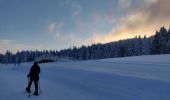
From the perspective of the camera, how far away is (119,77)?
22.3m

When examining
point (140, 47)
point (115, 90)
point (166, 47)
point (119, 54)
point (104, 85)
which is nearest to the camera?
point (115, 90)

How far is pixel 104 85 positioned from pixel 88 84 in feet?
6.52

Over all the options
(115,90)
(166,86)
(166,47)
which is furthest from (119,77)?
(166,47)

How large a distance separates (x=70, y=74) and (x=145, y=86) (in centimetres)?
Result: 1352

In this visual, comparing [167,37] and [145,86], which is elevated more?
[167,37]

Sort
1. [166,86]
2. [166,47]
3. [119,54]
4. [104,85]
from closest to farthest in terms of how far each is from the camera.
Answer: [166,86], [104,85], [166,47], [119,54]

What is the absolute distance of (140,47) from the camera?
118938 mm

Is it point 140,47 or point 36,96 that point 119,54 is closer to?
point 140,47

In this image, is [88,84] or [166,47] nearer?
[88,84]

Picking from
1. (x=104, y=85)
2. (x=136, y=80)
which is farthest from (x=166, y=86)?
(x=104, y=85)

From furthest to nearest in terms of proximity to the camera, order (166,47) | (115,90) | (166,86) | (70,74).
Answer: (166,47) → (70,74) → (115,90) → (166,86)

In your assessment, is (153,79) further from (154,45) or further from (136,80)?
(154,45)

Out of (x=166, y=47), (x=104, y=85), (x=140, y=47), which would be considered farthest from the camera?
(x=140, y=47)

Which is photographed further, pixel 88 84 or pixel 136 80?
pixel 88 84
